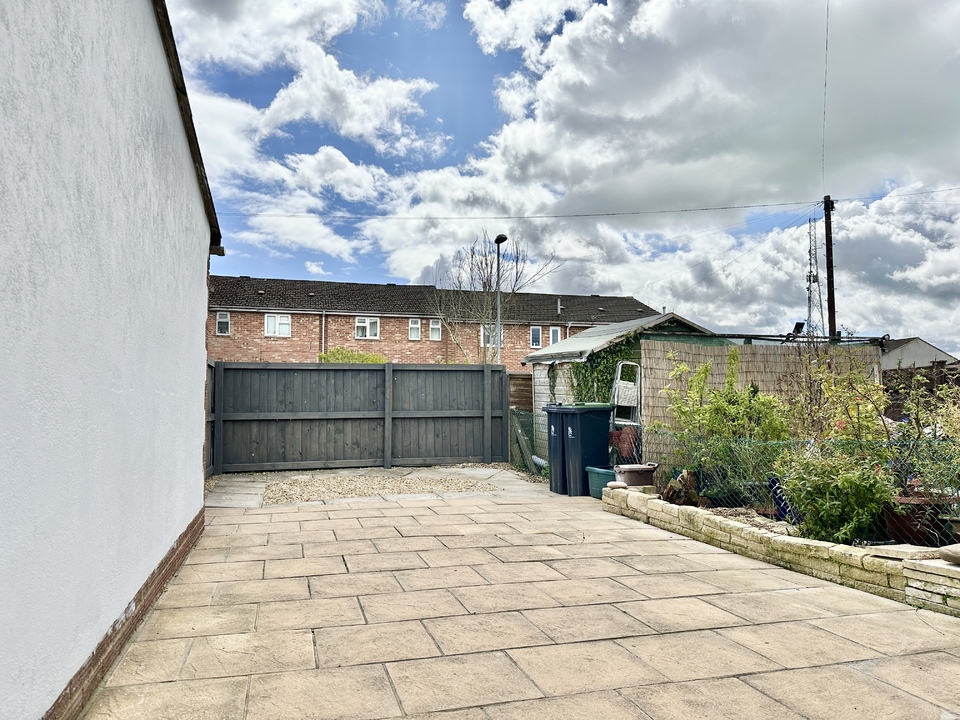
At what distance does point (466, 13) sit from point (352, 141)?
7.78 m

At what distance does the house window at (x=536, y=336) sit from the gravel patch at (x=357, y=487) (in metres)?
21.6

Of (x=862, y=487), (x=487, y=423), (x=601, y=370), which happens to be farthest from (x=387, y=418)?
(x=862, y=487)

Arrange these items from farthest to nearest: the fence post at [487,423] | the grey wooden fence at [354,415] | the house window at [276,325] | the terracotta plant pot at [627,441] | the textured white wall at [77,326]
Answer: the house window at [276,325] → the fence post at [487,423] → the grey wooden fence at [354,415] → the terracotta plant pot at [627,441] → the textured white wall at [77,326]

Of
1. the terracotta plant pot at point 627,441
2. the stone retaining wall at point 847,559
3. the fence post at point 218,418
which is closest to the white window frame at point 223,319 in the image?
the fence post at point 218,418

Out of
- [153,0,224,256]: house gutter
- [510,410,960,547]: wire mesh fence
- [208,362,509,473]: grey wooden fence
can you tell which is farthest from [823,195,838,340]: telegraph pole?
[153,0,224,256]: house gutter

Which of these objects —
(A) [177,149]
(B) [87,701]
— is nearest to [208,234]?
(A) [177,149]

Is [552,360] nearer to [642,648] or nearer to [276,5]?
[276,5]

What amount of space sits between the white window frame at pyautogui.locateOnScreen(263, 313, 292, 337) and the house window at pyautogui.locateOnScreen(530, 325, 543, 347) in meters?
11.2

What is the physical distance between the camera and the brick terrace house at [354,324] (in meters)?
27.8

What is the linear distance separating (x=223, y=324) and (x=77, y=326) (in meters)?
27.2

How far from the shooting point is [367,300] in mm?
30156

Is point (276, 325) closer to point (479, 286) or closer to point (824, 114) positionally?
point (479, 286)

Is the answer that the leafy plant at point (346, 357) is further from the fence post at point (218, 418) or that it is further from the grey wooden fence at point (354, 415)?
the fence post at point (218, 418)

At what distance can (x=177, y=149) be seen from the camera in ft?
14.3
